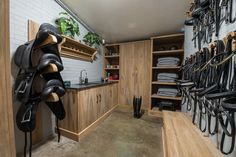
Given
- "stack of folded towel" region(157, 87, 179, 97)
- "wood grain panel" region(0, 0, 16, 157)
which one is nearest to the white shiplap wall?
"wood grain panel" region(0, 0, 16, 157)

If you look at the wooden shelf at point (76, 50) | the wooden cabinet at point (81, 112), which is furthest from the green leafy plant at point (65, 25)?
the wooden cabinet at point (81, 112)

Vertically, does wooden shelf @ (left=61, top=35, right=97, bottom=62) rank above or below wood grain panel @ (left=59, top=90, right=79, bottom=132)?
above

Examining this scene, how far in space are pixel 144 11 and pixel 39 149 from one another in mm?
2847

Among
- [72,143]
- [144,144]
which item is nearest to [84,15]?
[72,143]

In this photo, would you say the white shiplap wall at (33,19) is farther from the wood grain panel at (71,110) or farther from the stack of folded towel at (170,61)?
the stack of folded towel at (170,61)

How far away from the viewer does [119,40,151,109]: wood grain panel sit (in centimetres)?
322

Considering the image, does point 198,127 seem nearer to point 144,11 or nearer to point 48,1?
point 144,11

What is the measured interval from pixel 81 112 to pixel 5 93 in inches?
51.6

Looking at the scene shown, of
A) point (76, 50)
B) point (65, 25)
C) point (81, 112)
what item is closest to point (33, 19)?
point (65, 25)

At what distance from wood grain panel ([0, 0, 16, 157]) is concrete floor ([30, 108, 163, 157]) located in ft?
3.36

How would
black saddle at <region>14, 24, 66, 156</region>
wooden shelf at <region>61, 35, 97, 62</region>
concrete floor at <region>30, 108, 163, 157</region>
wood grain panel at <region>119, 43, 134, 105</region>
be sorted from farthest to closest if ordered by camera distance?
wood grain panel at <region>119, 43, 134, 105</region>, wooden shelf at <region>61, 35, 97, 62</region>, concrete floor at <region>30, 108, 163, 157</region>, black saddle at <region>14, 24, 66, 156</region>

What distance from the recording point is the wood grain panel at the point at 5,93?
67 centimetres

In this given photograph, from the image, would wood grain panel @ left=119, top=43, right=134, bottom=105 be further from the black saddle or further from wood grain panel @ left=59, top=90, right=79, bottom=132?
the black saddle

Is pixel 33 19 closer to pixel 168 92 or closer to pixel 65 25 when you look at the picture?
pixel 65 25
